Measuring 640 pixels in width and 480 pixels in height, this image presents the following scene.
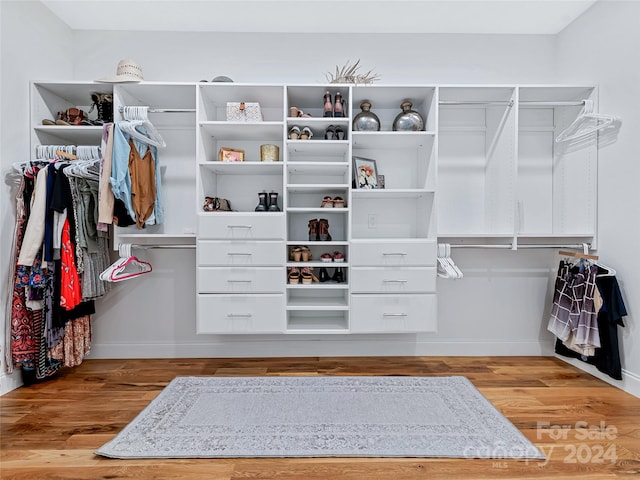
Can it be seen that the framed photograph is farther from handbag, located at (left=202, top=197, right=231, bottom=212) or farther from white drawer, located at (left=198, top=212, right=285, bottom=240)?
handbag, located at (left=202, top=197, right=231, bottom=212)

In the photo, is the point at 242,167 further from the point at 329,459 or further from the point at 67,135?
the point at 329,459

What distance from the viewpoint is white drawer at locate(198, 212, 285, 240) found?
2.52 metres

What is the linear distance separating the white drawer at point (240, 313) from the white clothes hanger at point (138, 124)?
1.15m

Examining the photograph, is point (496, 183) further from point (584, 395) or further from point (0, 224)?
point (0, 224)

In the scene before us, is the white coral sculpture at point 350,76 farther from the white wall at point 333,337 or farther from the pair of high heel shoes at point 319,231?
the pair of high heel shoes at point 319,231

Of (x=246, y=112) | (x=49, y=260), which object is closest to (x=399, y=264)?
(x=246, y=112)

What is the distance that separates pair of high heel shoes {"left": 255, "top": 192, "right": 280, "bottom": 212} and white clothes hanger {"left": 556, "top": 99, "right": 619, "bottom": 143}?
2.13 m

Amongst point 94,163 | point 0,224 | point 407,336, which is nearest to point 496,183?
point 407,336

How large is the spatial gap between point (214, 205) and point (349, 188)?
98cm

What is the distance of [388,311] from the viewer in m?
2.55

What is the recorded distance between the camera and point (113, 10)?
272 cm

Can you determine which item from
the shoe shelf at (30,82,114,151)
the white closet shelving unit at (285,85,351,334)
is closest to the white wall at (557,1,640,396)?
the white closet shelving unit at (285,85,351,334)

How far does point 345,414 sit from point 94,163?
2.25 m

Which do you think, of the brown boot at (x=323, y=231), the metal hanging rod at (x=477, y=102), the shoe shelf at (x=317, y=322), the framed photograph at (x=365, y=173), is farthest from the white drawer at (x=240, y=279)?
the metal hanging rod at (x=477, y=102)
